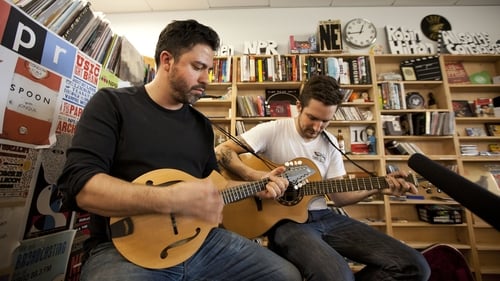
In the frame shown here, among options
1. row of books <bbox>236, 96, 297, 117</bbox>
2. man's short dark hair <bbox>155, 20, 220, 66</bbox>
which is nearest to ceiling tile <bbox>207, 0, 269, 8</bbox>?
row of books <bbox>236, 96, 297, 117</bbox>

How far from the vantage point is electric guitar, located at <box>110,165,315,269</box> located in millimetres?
729

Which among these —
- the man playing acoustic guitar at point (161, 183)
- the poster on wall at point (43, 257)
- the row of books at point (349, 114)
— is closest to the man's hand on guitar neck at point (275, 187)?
the man playing acoustic guitar at point (161, 183)

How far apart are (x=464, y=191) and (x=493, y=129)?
3.57 metres

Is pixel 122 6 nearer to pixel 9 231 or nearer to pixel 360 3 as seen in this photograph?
pixel 360 3

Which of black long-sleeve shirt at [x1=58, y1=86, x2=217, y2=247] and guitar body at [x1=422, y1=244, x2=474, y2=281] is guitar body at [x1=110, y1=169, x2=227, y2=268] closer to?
black long-sleeve shirt at [x1=58, y1=86, x2=217, y2=247]

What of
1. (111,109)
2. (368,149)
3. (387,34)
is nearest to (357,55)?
(387,34)

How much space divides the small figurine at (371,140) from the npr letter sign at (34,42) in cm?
282

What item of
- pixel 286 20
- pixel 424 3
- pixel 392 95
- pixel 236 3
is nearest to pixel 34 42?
pixel 236 3

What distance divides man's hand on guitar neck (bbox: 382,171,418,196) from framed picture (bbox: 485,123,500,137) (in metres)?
2.50

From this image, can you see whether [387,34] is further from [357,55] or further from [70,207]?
[70,207]

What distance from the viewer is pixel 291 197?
132 cm

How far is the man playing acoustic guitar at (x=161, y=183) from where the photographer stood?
675mm

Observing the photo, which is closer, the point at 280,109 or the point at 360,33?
the point at 280,109

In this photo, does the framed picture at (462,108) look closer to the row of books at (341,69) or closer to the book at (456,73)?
the book at (456,73)
